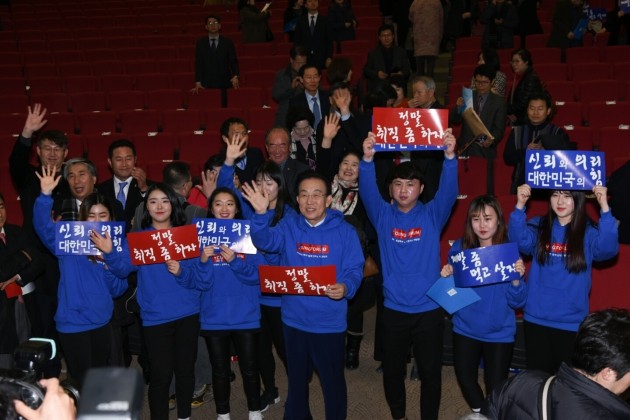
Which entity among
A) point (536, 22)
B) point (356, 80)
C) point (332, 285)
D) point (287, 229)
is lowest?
point (332, 285)

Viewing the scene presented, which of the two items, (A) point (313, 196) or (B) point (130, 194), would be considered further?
(B) point (130, 194)

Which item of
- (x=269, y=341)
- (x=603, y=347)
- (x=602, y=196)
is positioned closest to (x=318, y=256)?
(x=269, y=341)

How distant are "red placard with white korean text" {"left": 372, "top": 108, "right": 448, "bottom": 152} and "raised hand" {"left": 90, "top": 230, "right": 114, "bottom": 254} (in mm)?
1636

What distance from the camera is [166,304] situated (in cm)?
475

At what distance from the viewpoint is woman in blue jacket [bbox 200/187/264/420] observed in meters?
4.85

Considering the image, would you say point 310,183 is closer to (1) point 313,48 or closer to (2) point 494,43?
(1) point 313,48

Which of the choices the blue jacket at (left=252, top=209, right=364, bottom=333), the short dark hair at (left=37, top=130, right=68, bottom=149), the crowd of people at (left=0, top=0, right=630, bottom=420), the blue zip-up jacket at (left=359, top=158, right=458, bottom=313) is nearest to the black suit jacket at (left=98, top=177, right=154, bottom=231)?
the short dark hair at (left=37, top=130, right=68, bottom=149)

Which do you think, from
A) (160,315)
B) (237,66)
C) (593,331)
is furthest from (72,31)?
(593,331)

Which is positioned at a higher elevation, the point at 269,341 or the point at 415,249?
the point at 415,249

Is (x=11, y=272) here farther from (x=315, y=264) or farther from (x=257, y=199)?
(x=315, y=264)

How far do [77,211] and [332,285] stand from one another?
182 cm

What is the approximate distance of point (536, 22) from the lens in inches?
445

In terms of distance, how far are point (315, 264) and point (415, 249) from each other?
1.92 ft

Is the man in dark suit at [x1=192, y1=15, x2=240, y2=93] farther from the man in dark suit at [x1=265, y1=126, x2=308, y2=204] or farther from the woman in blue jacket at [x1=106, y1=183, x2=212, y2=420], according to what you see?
the woman in blue jacket at [x1=106, y1=183, x2=212, y2=420]
